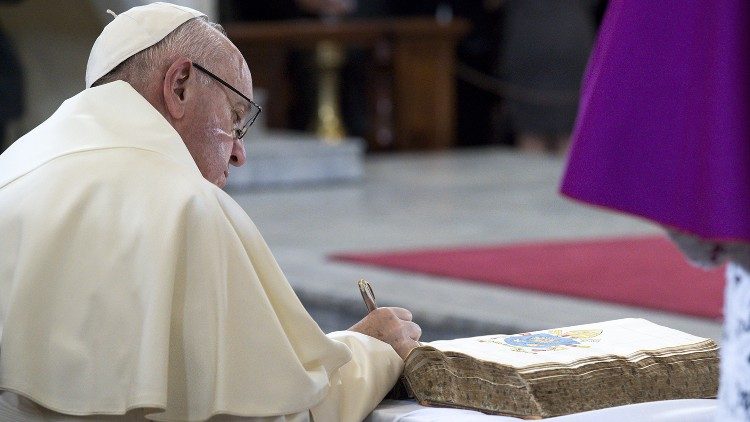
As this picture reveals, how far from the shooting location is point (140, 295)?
2525mm

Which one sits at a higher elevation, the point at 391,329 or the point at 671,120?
the point at 671,120

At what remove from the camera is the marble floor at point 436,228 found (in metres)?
5.99

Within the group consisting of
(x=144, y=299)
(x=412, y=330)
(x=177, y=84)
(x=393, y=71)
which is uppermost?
(x=177, y=84)

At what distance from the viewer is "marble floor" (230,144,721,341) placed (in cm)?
599

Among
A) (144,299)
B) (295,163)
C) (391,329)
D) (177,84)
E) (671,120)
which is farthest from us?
(295,163)

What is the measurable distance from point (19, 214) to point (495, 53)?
41.2ft

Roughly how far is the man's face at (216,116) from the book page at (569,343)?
57 centimetres

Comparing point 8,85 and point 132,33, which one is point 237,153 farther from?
point 8,85

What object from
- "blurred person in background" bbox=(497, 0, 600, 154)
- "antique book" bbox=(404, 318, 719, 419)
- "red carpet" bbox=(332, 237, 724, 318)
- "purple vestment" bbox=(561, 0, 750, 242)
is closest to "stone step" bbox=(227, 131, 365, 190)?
"blurred person in background" bbox=(497, 0, 600, 154)

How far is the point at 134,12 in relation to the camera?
2.93m

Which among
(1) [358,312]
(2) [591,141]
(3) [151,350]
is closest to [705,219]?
(2) [591,141]

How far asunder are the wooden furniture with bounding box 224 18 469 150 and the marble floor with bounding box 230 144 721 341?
0.43 meters

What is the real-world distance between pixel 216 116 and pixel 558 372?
83 cm

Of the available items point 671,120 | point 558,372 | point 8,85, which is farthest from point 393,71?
point 671,120
